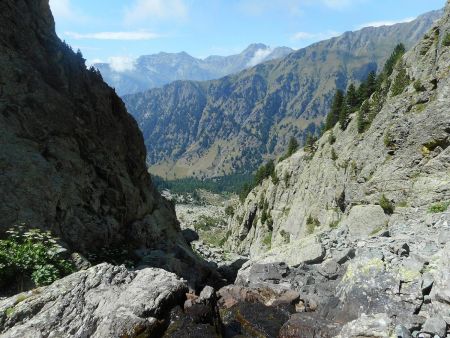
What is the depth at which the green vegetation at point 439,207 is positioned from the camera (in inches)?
1323

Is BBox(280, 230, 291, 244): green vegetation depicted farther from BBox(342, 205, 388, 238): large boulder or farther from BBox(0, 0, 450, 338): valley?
BBox(342, 205, 388, 238): large boulder

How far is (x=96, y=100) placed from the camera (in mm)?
48031

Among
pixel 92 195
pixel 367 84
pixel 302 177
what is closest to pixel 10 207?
pixel 92 195

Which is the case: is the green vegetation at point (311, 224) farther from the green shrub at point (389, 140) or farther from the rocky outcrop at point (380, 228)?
the green shrub at point (389, 140)

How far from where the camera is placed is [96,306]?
1645 cm

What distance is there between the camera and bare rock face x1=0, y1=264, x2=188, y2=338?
15.1 meters

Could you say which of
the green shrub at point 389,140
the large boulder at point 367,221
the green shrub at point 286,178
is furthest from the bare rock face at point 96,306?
the green shrub at point 286,178

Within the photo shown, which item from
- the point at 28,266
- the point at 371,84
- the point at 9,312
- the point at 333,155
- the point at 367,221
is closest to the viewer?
the point at 9,312

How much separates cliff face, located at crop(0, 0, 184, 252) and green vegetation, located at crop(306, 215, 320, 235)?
30.1 m

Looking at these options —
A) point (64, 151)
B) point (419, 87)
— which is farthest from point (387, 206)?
point (64, 151)

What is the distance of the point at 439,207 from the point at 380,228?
7465mm

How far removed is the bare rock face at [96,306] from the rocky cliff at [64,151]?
10.6m

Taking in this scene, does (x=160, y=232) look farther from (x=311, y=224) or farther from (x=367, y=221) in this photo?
(x=311, y=224)

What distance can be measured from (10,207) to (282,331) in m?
20.3
